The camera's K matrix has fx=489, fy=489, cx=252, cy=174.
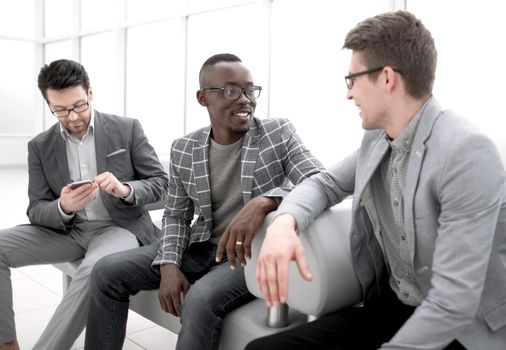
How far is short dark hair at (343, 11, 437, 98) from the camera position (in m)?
1.22

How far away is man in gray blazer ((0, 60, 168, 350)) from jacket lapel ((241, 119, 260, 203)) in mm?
623

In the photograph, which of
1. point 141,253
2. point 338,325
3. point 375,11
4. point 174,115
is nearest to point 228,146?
point 141,253

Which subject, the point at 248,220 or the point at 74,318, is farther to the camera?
the point at 74,318

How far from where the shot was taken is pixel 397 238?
52.2 inches

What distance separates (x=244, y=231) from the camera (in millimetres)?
1410

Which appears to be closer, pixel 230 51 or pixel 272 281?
pixel 272 281

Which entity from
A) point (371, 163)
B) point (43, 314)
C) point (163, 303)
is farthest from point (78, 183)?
point (371, 163)

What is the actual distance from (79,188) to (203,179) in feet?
1.89

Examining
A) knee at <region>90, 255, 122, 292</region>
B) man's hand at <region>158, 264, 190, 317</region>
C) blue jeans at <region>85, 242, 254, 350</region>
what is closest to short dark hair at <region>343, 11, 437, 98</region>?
blue jeans at <region>85, 242, 254, 350</region>

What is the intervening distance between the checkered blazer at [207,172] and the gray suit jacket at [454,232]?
537 mm

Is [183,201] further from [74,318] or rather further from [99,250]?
[74,318]

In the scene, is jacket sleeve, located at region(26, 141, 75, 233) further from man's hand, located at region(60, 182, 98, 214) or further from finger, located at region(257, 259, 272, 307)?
finger, located at region(257, 259, 272, 307)

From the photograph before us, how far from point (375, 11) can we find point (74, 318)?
3.39 m

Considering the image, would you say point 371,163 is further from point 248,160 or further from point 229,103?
point 229,103
